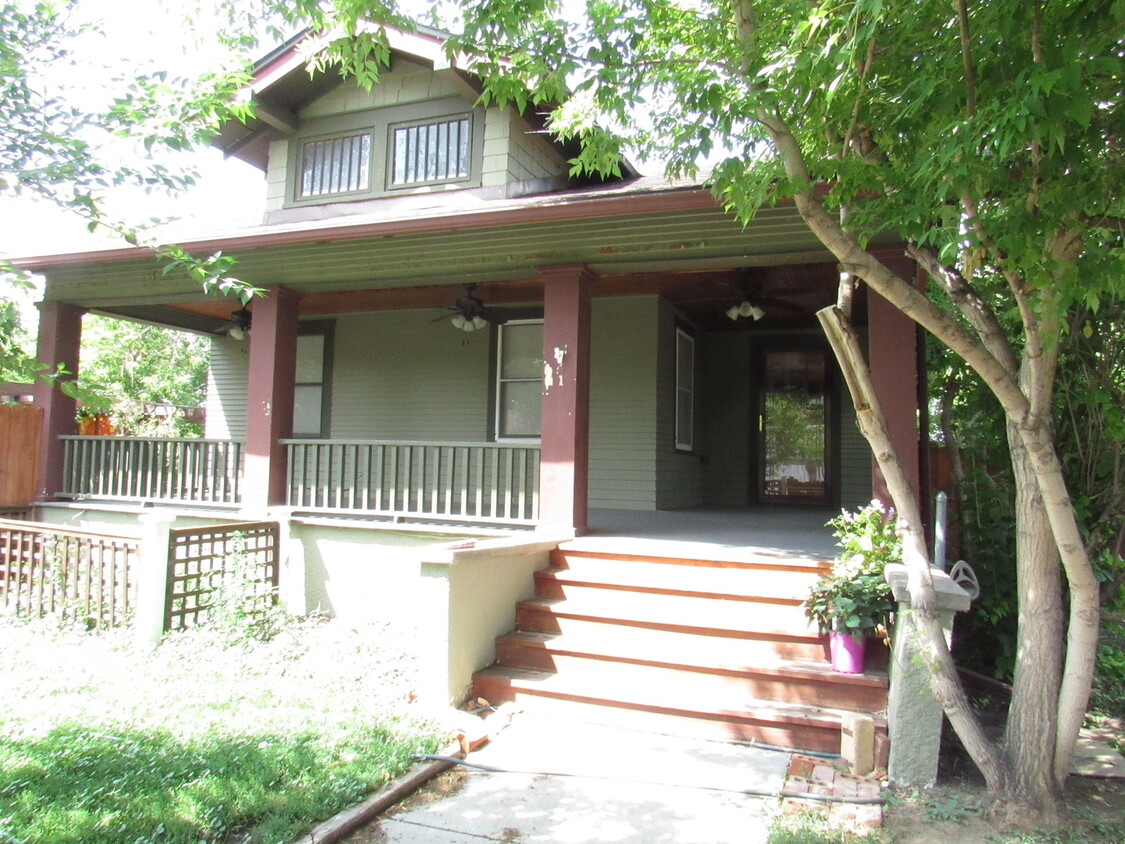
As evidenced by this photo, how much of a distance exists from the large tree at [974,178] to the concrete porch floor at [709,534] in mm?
2078

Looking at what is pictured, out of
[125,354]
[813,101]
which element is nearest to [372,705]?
[813,101]

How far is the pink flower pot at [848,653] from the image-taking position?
4.38 m

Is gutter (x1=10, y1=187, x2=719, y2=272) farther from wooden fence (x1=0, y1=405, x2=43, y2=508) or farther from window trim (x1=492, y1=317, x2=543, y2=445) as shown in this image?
window trim (x1=492, y1=317, x2=543, y2=445)

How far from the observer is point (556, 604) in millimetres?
5480

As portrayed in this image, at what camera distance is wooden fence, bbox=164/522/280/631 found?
595 centimetres

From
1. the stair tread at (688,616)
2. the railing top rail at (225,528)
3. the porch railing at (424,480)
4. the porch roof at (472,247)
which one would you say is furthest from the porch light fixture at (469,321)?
the stair tread at (688,616)

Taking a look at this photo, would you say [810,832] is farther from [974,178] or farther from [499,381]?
[499,381]

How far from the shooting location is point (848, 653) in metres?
4.40

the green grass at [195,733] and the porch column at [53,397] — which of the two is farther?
the porch column at [53,397]

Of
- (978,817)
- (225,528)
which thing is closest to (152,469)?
(225,528)

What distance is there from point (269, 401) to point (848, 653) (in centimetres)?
560

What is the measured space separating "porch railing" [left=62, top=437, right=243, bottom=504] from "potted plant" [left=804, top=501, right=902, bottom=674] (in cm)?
577

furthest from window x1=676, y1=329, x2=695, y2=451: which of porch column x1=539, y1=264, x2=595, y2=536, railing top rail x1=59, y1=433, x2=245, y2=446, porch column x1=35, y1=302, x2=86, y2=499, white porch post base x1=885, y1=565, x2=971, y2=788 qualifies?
porch column x1=35, y1=302, x2=86, y2=499

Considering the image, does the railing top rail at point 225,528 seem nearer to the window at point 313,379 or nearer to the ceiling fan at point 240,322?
the ceiling fan at point 240,322
